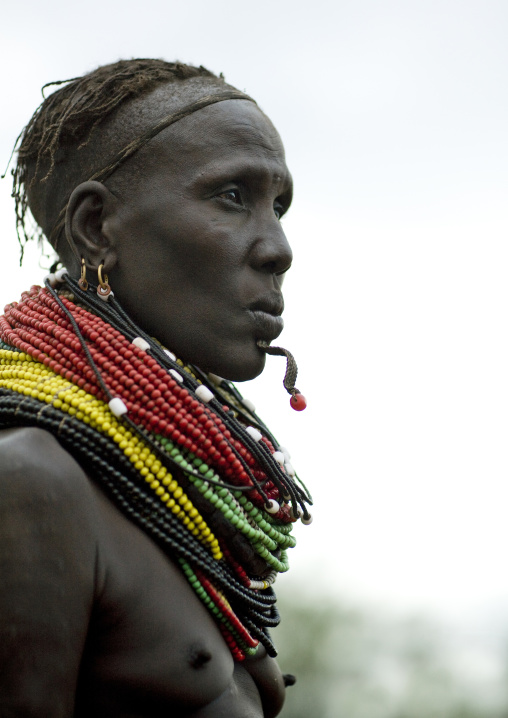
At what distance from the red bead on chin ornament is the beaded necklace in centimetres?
20

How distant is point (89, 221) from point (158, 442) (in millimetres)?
906

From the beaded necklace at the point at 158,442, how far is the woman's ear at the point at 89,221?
116 mm

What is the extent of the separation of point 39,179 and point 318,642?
7801 mm

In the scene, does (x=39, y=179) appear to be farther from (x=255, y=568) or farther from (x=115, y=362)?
(x=255, y=568)

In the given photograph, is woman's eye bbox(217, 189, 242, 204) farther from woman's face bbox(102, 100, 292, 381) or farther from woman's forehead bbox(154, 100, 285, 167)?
woman's forehead bbox(154, 100, 285, 167)

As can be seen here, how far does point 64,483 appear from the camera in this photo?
7.99ft

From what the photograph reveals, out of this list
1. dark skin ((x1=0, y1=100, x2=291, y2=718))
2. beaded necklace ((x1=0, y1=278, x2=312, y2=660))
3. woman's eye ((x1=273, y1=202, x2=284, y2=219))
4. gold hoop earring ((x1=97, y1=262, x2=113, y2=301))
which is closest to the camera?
dark skin ((x1=0, y1=100, x2=291, y2=718))

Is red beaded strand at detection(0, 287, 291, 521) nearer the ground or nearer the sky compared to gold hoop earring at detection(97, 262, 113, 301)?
nearer the ground

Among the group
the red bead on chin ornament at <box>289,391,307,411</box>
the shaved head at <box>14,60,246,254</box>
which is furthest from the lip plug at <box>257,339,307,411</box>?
the shaved head at <box>14,60,246,254</box>

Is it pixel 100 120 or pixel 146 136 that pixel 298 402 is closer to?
pixel 146 136

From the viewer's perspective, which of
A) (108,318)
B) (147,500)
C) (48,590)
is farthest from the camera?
(108,318)

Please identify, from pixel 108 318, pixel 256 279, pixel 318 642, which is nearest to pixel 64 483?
pixel 108 318

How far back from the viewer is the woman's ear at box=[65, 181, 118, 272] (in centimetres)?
313

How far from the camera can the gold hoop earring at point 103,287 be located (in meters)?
3.03
